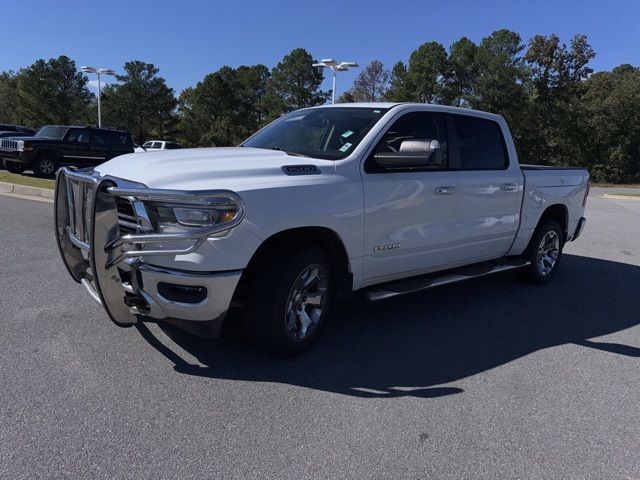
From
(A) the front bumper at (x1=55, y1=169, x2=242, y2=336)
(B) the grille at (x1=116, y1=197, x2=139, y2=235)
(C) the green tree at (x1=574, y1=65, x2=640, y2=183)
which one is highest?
(C) the green tree at (x1=574, y1=65, x2=640, y2=183)

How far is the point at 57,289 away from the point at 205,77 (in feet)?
158

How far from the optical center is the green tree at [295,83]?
45656mm

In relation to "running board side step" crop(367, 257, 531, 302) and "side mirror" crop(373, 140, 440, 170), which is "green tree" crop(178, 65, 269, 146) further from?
"side mirror" crop(373, 140, 440, 170)

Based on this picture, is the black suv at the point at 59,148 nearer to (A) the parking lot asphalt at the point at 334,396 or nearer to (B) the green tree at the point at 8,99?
(A) the parking lot asphalt at the point at 334,396

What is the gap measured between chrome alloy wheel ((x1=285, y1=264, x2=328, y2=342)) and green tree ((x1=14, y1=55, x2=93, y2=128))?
53.9 m

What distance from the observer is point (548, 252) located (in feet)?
22.1

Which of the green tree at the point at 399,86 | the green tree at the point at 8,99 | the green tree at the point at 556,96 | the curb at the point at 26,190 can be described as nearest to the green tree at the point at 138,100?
the green tree at the point at 8,99

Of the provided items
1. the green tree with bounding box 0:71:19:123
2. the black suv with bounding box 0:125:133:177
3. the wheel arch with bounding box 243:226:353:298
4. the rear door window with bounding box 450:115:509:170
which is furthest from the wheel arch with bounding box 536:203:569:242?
the green tree with bounding box 0:71:19:123

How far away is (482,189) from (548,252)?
206 cm

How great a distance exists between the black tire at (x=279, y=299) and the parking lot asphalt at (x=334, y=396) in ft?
0.72

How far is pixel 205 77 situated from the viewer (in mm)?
50094

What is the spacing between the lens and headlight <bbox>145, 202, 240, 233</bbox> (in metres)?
3.34

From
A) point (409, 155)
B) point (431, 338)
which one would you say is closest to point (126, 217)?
point (409, 155)

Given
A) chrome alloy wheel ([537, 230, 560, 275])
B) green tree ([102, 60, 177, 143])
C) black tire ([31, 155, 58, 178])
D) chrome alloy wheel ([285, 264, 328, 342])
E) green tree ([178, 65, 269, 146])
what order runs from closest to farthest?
chrome alloy wheel ([285, 264, 328, 342])
chrome alloy wheel ([537, 230, 560, 275])
black tire ([31, 155, 58, 178])
green tree ([178, 65, 269, 146])
green tree ([102, 60, 177, 143])
